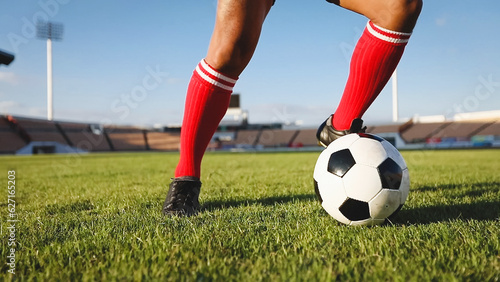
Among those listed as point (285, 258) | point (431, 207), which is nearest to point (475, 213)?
point (431, 207)

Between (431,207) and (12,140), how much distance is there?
36.5 meters

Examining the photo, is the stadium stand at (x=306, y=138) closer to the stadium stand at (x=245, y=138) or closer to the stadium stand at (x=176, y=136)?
the stadium stand at (x=176, y=136)

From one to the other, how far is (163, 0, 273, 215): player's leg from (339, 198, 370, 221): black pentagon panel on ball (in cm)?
77

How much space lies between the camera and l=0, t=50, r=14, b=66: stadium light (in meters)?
1.88

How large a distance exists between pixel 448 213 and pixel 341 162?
66cm

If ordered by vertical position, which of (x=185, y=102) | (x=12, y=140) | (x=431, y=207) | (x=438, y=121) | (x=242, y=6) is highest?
(x=242, y=6)

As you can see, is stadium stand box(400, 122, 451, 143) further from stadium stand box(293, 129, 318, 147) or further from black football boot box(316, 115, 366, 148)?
black football boot box(316, 115, 366, 148)

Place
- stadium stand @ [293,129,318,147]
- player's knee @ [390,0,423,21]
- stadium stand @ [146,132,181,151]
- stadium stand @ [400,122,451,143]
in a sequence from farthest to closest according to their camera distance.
→ stadium stand @ [146,132,181,151], stadium stand @ [293,129,318,147], stadium stand @ [400,122,451,143], player's knee @ [390,0,423,21]

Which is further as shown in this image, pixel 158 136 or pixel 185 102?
pixel 158 136

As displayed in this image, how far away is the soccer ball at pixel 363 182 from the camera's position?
1.43 metres

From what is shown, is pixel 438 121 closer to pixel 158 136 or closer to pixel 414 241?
pixel 158 136

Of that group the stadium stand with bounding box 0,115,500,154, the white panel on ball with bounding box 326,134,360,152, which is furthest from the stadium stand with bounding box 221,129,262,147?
the white panel on ball with bounding box 326,134,360,152

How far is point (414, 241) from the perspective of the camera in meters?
1.19

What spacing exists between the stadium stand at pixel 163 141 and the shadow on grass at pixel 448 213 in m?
39.9
